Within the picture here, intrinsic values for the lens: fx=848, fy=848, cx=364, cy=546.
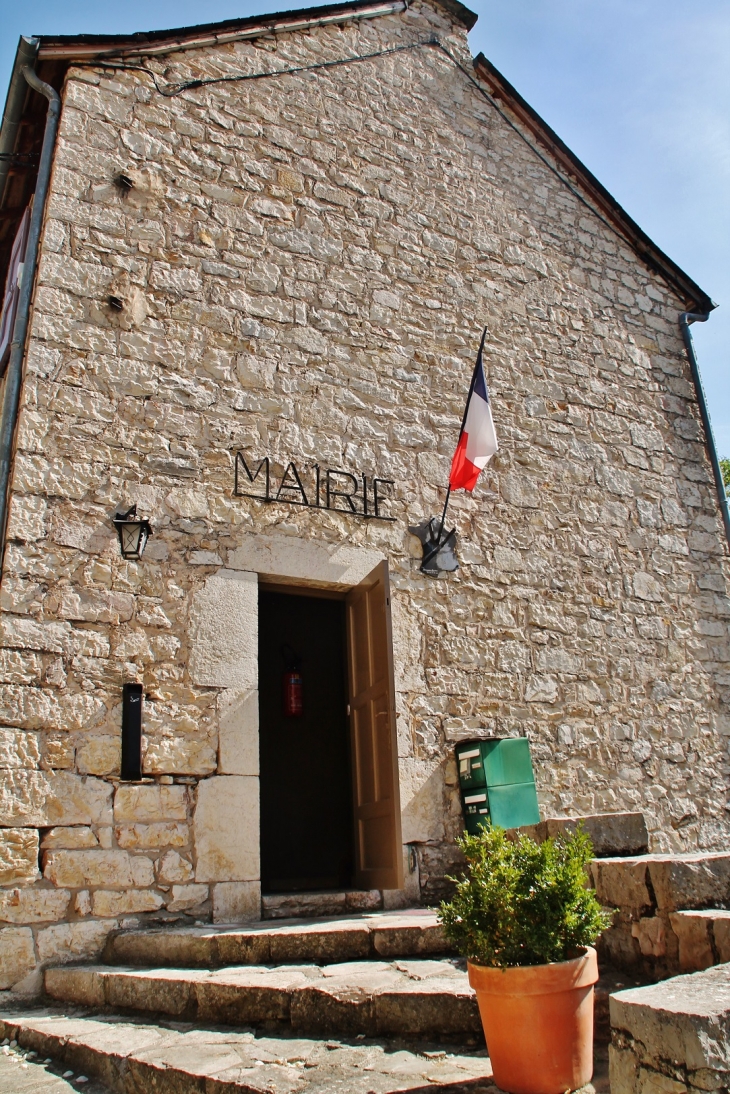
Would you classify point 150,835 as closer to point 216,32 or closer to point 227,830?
point 227,830

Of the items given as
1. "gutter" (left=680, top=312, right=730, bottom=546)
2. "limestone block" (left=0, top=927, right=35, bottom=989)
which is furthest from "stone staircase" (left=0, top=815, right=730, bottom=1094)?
"gutter" (left=680, top=312, right=730, bottom=546)

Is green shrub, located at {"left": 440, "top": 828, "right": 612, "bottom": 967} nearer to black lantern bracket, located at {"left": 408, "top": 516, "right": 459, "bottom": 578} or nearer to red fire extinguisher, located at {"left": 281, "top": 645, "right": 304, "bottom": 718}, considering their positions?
black lantern bracket, located at {"left": 408, "top": 516, "right": 459, "bottom": 578}

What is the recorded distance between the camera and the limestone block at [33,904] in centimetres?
362

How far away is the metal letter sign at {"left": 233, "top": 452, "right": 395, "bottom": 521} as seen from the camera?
483cm

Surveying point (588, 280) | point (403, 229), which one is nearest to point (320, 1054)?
point (403, 229)

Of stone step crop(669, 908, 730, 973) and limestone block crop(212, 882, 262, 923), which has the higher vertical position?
limestone block crop(212, 882, 262, 923)

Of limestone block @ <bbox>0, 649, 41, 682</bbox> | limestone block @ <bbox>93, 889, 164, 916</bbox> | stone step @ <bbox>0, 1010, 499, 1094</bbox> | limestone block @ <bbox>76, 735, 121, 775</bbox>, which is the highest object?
limestone block @ <bbox>0, 649, 41, 682</bbox>

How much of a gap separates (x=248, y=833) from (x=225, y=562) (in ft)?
4.60

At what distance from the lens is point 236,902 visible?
4.06 meters

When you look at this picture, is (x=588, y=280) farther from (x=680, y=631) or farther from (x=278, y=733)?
(x=278, y=733)

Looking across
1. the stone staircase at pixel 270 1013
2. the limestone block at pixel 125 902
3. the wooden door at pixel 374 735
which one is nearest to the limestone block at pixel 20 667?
the limestone block at pixel 125 902

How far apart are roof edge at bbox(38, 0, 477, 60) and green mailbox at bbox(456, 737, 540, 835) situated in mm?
4648

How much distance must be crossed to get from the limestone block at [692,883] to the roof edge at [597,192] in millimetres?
5616

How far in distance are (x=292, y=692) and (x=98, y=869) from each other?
1893 mm
